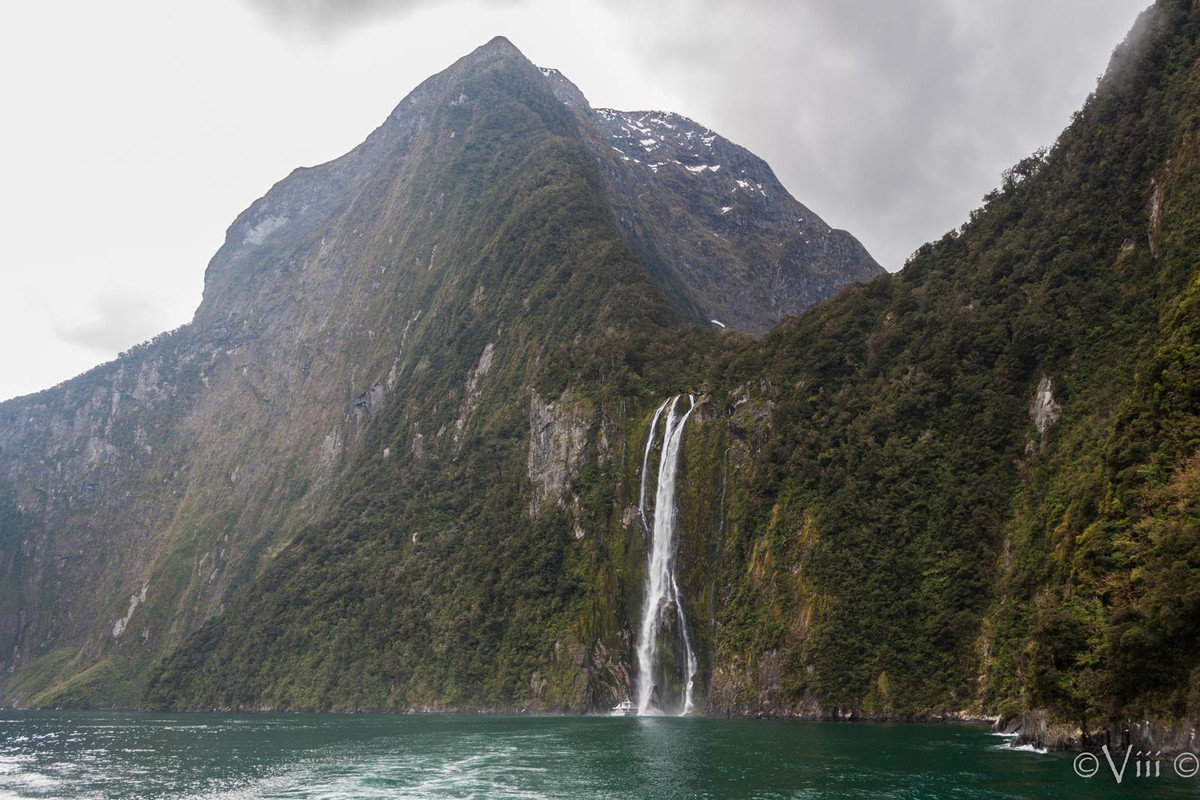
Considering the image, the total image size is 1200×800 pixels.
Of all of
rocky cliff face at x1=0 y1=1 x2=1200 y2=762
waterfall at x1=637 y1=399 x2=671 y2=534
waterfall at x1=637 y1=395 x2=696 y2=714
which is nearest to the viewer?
rocky cliff face at x1=0 y1=1 x2=1200 y2=762

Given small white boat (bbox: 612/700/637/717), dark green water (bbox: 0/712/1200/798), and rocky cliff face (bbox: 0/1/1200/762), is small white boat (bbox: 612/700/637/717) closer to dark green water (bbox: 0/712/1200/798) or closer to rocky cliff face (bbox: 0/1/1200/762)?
rocky cliff face (bbox: 0/1/1200/762)

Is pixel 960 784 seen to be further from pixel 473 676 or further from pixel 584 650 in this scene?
pixel 473 676

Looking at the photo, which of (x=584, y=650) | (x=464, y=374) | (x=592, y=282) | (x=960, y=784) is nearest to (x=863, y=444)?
(x=584, y=650)

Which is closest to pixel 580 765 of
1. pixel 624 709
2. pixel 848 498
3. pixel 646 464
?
pixel 848 498

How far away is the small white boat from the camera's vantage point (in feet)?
282

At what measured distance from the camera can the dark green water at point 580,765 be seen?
34.4m

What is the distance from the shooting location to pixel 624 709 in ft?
286

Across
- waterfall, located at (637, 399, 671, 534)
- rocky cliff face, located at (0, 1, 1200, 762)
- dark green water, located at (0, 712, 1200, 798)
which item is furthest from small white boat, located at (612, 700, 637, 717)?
waterfall, located at (637, 399, 671, 534)

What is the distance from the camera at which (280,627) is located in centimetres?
13625

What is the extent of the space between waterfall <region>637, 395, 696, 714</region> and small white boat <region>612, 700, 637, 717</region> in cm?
69

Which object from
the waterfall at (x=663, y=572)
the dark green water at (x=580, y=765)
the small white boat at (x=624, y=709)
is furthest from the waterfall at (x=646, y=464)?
the dark green water at (x=580, y=765)

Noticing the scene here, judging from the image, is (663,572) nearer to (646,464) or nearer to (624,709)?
(646,464)

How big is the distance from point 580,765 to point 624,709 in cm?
4360

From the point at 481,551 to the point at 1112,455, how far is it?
85.6 metres
